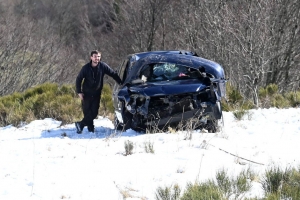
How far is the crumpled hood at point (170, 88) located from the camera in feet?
24.9

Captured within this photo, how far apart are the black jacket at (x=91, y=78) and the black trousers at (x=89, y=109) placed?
110mm

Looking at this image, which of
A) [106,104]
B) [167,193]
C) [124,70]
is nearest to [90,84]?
[124,70]

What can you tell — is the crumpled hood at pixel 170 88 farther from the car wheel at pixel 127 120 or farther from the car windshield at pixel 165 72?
the car wheel at pixel 127 120

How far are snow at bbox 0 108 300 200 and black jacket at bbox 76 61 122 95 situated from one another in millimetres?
1362

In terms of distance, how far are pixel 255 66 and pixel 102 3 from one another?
2088 cm

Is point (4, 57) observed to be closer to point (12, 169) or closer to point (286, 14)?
point (286, 14)

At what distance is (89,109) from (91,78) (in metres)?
0.57

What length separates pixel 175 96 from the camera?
7680 millimetres

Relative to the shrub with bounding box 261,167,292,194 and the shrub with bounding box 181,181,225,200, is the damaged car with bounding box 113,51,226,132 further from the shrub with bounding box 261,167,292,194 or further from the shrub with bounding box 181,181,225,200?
the shrub with bounding box 181,181,225,200

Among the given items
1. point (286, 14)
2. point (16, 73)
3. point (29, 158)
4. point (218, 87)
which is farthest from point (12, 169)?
point (16, 73)

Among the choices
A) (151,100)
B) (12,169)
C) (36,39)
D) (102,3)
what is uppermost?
(102,3)

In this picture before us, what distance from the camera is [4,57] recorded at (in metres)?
26.9

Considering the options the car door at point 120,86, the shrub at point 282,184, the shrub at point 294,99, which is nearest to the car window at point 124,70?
the car door at point 120,86

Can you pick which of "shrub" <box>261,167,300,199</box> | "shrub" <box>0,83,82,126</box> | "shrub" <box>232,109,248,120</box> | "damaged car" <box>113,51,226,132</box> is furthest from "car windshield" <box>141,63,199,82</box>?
"shrub" <box>261,167,300,199</box>
